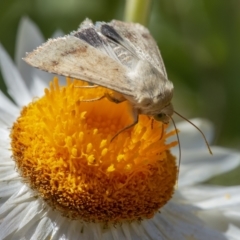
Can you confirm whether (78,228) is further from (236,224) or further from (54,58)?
(236,224)

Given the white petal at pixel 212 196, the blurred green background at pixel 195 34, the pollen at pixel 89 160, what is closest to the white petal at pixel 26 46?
the blurred green background at pixel 195 34

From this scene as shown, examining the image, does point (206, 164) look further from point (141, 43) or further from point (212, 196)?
point (141, 43)

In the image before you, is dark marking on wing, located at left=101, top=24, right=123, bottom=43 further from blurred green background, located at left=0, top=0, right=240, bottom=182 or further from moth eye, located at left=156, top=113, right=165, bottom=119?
blurred green background, located at left=0, top=0, right=240, bottom=182

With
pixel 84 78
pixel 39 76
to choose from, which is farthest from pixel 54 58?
pixel 39 76

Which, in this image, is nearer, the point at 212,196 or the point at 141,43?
the point at 141,43

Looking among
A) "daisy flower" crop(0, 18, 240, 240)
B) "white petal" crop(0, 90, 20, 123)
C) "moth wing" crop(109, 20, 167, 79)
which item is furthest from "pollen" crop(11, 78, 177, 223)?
"white petal" crop(0, 90, 20, 123)

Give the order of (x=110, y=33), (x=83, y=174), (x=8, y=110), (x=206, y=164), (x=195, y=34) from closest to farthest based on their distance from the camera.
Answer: (x=83, y=174) < (x=110, y=33) < (x=8, y=110) < (x=206, y=164) < (x=195, y=34)

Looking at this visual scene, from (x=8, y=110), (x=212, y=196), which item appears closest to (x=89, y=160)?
(x=8, y=110)
